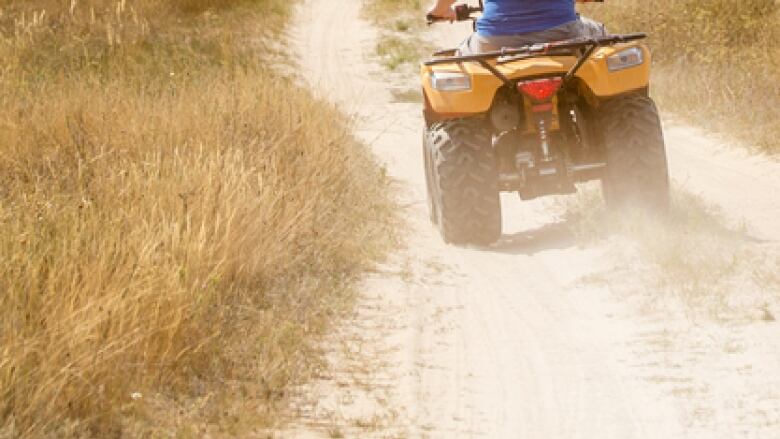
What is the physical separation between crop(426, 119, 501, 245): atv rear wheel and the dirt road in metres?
0.19

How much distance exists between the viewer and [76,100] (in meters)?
9.73

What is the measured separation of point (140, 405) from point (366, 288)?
2366 mm

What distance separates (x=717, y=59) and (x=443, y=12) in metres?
6.17

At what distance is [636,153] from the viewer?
7.60 meters

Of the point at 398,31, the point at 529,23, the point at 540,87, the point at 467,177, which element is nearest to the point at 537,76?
the point at 540,87

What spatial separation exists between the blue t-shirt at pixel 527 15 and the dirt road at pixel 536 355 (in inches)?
49.6

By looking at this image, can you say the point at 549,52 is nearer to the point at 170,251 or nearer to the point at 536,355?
the point at 536,355

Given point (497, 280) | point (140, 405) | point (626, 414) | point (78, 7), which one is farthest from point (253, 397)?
point (78, 7)

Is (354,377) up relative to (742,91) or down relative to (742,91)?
up

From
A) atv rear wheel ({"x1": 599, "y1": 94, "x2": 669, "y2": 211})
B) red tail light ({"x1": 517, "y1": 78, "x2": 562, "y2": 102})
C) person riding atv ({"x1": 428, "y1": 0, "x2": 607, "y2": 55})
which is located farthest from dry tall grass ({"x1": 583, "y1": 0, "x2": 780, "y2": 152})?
red tail light ({"x1": 517, "y1": 78, "x2": 562, "y2": 102})

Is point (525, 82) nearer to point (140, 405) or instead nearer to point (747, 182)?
point (747, 182)

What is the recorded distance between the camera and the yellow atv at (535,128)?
7.48 meters

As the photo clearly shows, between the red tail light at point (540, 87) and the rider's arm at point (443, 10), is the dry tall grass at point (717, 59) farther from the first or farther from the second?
the red tail light at point (540, 87)

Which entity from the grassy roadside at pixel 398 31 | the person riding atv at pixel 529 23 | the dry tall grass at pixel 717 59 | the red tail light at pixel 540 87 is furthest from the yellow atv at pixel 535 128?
the grassy roadside at pixel 398 31
